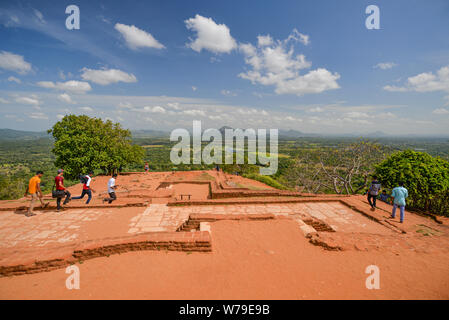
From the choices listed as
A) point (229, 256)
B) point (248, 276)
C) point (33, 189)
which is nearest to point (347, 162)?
point (229, 256)

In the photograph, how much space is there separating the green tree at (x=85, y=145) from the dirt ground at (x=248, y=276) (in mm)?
12906

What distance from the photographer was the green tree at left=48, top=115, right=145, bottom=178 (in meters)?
14.1

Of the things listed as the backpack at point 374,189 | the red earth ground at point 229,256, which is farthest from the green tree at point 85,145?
the backpack at point 374,189

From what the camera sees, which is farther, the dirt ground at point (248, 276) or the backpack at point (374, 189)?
the backpack at point (374, 189)

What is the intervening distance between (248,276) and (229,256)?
2.25 ft

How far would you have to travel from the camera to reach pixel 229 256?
4.02 meters

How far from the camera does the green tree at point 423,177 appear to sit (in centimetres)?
748

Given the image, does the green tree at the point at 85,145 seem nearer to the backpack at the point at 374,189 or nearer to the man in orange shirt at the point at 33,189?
the man in orange shirt at the point at 33,189

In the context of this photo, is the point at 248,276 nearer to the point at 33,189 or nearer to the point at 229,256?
the point at 229,256

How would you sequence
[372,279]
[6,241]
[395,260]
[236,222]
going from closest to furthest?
[372,279], [395,260], [6,241], [236,222]
